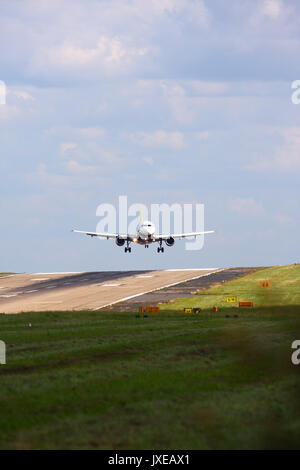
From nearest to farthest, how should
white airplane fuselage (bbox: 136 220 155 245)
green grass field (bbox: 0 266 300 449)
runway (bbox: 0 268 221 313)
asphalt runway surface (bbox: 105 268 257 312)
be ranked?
green grass field (bbox: 0 266 300 449) < asphalt runway surface (bbox: 105 268 257 312) < runway (bbox: 0 268 221 313) < white airplane fuselage (bbox: 136 220 155 245)

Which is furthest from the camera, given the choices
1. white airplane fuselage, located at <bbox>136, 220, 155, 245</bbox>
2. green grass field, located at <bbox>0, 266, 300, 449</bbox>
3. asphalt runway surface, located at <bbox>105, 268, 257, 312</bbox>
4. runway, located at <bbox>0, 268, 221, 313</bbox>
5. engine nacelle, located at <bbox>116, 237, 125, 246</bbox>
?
engine nacelle, located at <bbox>116, 237, 125, 246</bbox>

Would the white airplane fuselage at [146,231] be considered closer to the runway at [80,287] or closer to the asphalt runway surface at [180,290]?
the runway at [80,287]

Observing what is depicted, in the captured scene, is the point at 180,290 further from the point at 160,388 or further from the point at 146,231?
the point at 160,388

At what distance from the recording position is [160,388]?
22844 mm

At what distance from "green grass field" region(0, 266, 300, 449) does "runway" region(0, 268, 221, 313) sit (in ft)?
116

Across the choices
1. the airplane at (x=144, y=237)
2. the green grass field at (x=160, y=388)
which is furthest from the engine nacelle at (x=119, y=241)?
the green grass field at (x=160, y=388)

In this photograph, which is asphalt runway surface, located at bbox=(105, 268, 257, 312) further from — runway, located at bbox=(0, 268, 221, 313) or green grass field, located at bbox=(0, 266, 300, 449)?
green grass field, located at bbox=(0, 266, 300, 449)

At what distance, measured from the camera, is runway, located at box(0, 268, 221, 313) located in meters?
73.6

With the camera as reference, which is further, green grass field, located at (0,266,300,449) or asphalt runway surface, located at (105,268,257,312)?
asphalt runway surface, located at (105,268,257,312)

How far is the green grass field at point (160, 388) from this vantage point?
43.3 feet

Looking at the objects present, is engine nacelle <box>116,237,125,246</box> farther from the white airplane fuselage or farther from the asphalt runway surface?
the asphalt runway surface

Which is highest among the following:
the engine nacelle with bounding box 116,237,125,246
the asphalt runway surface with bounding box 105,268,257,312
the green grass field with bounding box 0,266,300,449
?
the engine nacelle with bounding box 116,237,125,246

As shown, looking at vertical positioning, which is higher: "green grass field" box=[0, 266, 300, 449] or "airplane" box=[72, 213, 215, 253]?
"airplane" box=[72, 213, 215, 253]

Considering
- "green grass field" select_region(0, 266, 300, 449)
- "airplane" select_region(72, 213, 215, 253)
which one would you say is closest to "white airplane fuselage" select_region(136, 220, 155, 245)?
"airplane" select_region(72, 213, 215, 253)
